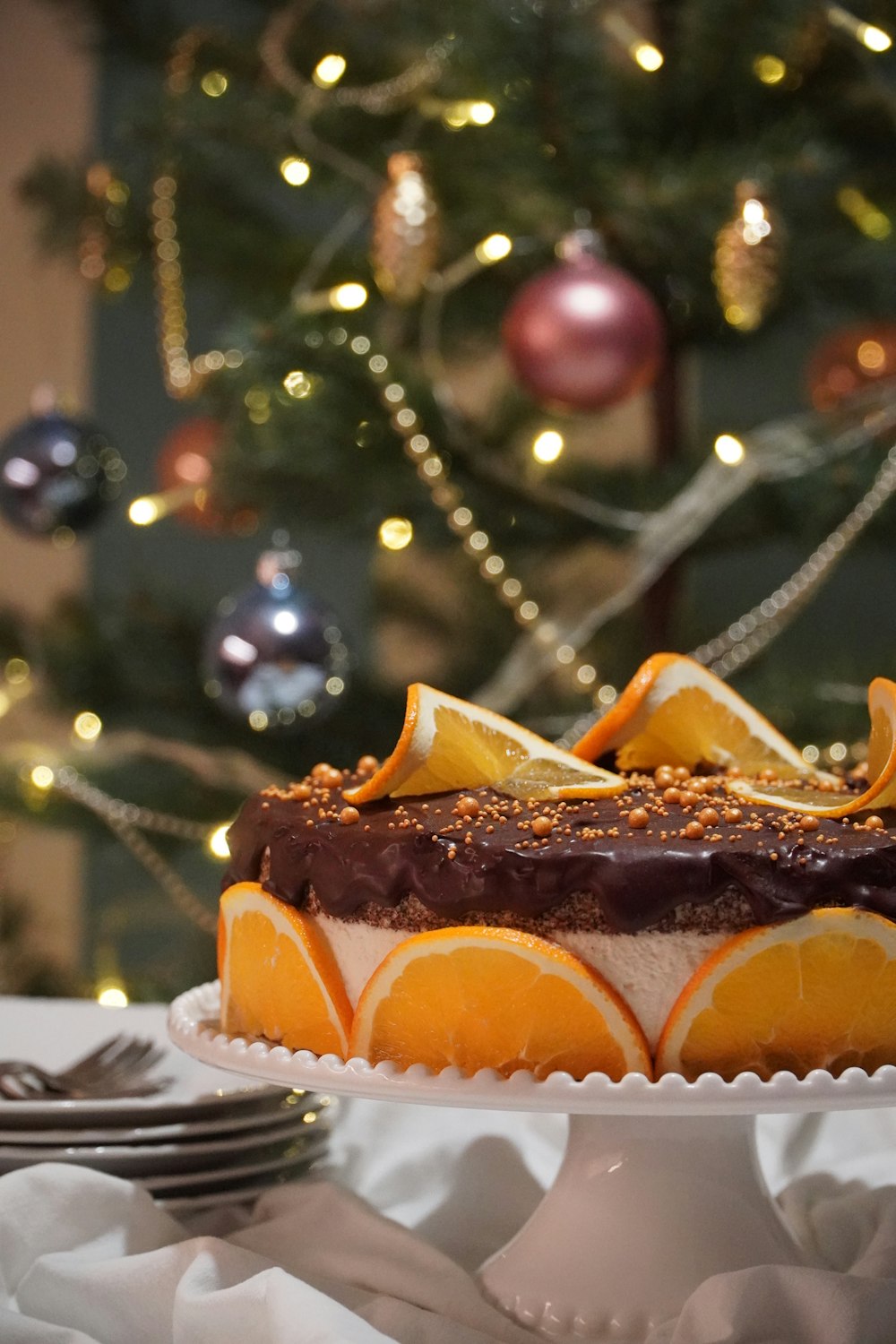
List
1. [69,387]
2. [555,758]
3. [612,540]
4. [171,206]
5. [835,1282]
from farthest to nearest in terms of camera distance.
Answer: [69,387] → [171,206] → [612,540] → [555,758] → [835,1282]

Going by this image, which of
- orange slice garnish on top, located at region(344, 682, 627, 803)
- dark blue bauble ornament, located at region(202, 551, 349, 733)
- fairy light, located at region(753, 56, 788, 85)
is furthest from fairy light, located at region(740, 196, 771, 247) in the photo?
orange slice garnish on top, located at region(344, 682, 627, 803)

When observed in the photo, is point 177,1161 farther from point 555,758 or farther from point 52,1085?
point 555,758

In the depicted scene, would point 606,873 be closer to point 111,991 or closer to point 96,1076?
point 96,1076

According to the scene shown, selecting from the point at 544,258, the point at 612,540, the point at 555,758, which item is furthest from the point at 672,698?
the point at 544,258

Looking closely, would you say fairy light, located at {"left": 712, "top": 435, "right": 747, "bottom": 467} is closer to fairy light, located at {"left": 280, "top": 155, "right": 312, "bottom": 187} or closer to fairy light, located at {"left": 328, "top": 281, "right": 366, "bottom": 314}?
fairy light, located at {"left": 328, "top": 281, "right": 366, "bottom": 314}

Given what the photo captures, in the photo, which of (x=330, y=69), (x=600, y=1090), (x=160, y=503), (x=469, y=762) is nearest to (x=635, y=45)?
(x=330, y=69)
